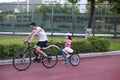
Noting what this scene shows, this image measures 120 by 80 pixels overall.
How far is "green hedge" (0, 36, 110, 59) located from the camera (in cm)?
1633

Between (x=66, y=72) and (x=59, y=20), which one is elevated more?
(x=59, y=20)

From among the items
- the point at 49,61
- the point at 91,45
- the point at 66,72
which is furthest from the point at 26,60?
the point at 91,45

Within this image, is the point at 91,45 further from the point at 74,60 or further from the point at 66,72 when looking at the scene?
the point at 66,72

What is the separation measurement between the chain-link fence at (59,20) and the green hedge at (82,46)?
11.8 meters

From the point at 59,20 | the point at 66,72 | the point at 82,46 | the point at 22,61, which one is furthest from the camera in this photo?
the point at 59,20

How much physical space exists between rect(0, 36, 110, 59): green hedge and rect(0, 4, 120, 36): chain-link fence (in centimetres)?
1184

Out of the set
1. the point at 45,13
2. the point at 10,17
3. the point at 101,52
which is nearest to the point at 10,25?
the point at 10,17

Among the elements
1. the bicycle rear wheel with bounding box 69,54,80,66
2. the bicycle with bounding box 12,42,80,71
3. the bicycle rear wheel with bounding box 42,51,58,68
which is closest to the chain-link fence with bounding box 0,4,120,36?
the bicycle rear wheel with bounding box 69,54,80,66

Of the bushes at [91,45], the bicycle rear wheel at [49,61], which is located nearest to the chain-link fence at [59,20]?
the bushes at [91,45]

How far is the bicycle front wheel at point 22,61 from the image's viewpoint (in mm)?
13398

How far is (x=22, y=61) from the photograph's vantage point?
1355cm

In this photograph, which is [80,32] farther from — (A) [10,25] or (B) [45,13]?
(A) [10,25]

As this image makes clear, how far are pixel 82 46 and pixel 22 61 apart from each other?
672 cm

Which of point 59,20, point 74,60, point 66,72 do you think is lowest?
point 66,72
